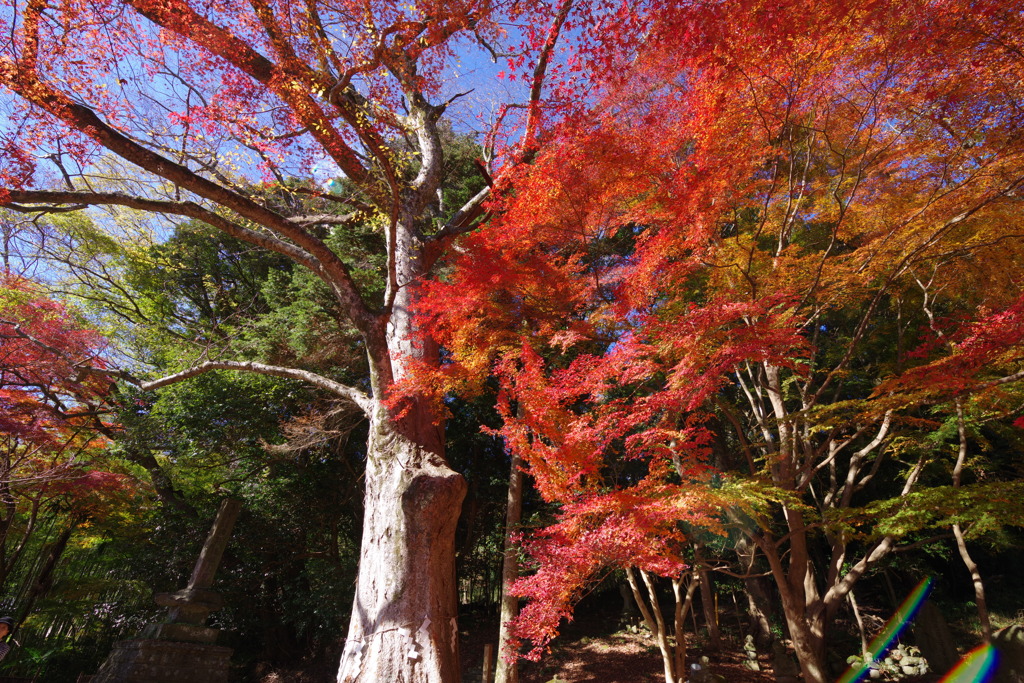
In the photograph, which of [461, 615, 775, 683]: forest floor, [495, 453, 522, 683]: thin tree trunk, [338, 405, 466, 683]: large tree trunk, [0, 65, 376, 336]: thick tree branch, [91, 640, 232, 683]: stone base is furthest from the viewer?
[461, 615, 775, 683]: forest floor

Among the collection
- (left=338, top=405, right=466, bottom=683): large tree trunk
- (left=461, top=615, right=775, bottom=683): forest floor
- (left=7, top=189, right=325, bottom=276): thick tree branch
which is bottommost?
(left=461, top=615, right=775, bottom=683): forest floor

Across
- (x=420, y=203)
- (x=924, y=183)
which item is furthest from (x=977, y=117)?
(x=420, y=203)

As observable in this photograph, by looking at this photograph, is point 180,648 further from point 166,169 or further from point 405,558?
point 166,169

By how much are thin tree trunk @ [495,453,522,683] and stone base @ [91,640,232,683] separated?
3.19 m

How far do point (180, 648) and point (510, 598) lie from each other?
3.79 meters

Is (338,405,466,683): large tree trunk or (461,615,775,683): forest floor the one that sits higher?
(338,405,466,683): large tree trunk

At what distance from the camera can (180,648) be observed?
5312 millimetres

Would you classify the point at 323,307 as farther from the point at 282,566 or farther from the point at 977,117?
the point at 977,117

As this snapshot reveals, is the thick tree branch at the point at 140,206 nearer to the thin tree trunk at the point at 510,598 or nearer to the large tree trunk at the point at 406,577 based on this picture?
the large tree trunk at the point at 406,577

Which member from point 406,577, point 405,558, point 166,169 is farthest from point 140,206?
point 406,577

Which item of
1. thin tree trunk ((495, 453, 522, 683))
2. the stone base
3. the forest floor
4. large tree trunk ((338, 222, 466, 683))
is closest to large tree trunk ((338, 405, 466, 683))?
large tree trunk ((338, 222, 466, 683))

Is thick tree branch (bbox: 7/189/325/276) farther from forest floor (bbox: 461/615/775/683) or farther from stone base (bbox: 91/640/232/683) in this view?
forest floor (bbox: 461/615/775/683)

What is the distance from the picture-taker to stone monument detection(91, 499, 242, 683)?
5.11 metres

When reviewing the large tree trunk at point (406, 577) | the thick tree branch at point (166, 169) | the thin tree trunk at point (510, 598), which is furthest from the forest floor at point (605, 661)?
the thick tree branch at point (166, 169)
